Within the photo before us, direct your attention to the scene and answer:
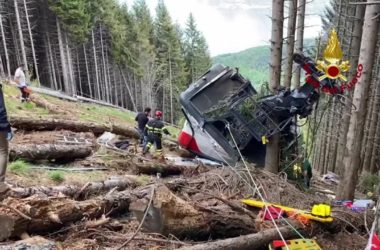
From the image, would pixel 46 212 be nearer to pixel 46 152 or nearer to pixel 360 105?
pixel 46 152

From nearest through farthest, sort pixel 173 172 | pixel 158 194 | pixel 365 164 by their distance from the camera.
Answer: pixel 158 194, pixel 173 172, pixel 365 164

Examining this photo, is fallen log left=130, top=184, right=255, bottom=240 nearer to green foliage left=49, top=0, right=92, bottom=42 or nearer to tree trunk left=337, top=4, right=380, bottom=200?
tree trunk left=337, top=4, right=380, bottom=200

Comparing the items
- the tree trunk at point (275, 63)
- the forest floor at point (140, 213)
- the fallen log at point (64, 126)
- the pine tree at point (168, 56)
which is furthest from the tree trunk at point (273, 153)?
the pine tree at point (168, 56)

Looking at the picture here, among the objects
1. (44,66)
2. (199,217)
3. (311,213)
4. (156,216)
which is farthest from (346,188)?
(44,66)

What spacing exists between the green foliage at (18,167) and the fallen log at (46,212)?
2.15 metres

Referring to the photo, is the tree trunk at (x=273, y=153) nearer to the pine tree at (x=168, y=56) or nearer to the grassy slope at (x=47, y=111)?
the grassy slope at (x=47, y=111)

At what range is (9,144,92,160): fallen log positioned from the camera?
736 cm

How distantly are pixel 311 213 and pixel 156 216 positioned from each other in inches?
88.9

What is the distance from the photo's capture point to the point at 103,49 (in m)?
47.8

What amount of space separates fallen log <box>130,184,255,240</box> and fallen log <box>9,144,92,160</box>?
3.52 meters

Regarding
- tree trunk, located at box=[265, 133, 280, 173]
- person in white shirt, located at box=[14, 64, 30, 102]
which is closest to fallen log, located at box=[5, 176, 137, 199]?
tree trunk, located at box=[265, 133, 280, 173]

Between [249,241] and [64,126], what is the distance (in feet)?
24.7

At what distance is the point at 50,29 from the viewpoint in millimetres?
40656

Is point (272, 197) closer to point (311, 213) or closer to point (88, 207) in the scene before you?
point (311, 213)
